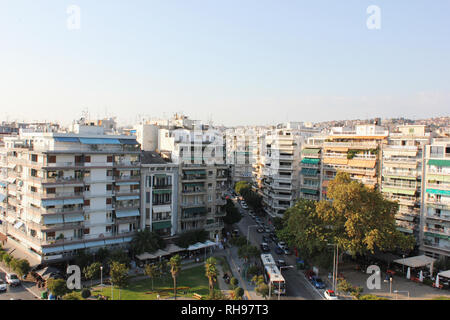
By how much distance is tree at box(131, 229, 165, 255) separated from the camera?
3581 centimetres

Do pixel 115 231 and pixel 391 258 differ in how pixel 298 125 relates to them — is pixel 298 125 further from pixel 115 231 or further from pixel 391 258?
pixel 115 231

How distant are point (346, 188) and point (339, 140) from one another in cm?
1552

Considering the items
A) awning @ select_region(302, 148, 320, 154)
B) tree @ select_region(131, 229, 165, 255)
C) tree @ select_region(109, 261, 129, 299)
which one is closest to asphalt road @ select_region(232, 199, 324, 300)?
tree @ select_region(109, 261, 129, 299)

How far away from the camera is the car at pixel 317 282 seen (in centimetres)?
3251

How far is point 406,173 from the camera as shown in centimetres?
3991

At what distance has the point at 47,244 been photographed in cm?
3238

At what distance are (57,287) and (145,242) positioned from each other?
10213 mm

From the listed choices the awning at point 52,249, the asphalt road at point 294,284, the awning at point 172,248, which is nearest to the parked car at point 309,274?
the asphalt road at point 294,284

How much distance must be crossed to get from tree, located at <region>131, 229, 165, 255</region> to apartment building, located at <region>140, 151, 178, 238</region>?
1.37m

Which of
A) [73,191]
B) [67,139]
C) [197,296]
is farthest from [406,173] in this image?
[67,139]

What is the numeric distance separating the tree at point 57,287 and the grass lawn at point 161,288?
2589mm

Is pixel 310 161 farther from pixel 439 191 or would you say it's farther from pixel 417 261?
pixel 417 261

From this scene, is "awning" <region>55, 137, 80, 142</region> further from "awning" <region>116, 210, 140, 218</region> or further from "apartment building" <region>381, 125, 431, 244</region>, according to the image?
"apartment building" <region>381, 125, 431, 244</region>
